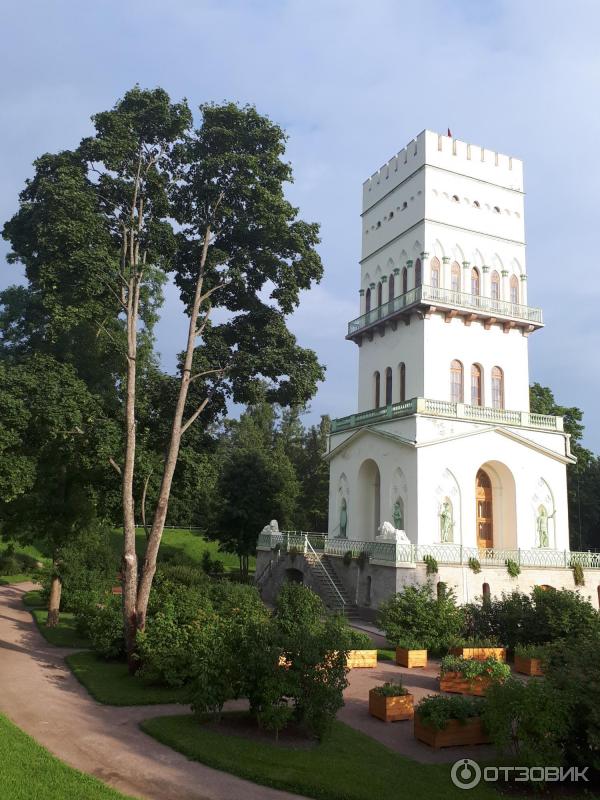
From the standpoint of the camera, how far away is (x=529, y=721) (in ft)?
30.3

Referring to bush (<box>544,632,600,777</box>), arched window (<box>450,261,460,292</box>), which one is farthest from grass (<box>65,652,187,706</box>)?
arched window (<box>450,261,460,292</box>)

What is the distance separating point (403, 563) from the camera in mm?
23203

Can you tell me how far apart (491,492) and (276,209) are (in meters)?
17.1

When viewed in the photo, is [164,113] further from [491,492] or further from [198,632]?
[491,492]

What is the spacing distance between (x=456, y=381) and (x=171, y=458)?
1693 centimetres

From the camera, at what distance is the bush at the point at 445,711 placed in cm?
1071

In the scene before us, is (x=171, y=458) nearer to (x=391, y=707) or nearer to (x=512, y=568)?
(x=391, y=707)

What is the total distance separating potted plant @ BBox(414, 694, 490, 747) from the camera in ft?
35.2

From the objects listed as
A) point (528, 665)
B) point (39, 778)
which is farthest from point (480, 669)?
point (39, 778)

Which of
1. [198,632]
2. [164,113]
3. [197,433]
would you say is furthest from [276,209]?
[198,632]

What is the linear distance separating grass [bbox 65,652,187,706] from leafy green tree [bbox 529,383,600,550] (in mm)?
28133

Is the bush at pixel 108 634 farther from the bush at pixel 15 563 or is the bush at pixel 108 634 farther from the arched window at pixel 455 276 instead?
the bush at pixel 15 563

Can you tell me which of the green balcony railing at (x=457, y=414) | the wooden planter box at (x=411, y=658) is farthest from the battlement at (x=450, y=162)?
the wooden planter box at (x=411, y=658)

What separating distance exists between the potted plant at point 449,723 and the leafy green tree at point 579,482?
2815cm
